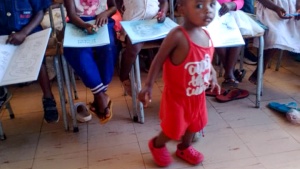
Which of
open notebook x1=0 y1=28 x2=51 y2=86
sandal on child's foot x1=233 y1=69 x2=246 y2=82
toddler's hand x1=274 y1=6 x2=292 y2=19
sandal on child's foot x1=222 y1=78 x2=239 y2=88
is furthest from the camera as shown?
sandal on child's foot x1=233 y1=69 x2=246 y2=82

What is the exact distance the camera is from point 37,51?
4.98ft

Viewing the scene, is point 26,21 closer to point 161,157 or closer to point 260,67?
point 161,157

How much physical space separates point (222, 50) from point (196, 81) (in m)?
0.94

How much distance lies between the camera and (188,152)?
4.96 feet

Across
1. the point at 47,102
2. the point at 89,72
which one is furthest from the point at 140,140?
the point at 47,102

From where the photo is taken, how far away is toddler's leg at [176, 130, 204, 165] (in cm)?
149

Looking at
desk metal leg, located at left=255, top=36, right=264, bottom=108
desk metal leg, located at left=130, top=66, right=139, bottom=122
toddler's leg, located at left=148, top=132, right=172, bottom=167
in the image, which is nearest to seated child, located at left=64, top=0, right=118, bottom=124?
desk metal leg, located at left=130, top=66, right=139, bottom=122

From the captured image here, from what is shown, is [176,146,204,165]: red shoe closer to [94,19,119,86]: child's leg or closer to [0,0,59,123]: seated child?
[94,19,119,86]: child's leg

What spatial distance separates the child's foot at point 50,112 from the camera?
5.94 feet

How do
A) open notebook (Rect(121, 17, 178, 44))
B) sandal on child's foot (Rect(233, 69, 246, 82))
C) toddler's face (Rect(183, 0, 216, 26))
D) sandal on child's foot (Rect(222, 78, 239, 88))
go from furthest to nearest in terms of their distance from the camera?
sandal on child's foot (Rect(233, 69, 246, 82))
sandal on child's foot (Rect(222, 78, 239, 88))
open notebook (Rect(121, 17, 178, 44))
toddler's face (Rect(183, 0, 216, 26))

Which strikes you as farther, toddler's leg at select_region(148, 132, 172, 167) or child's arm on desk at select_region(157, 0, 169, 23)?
child's arm on desk at select_region(157, 0, 169, 23)

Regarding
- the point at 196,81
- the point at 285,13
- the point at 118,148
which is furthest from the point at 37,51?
the point at 285,13

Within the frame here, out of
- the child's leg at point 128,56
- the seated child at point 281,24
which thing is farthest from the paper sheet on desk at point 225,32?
the child's leg at point 128,56

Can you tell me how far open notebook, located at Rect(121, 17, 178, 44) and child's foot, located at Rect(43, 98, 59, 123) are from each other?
0.64 m
